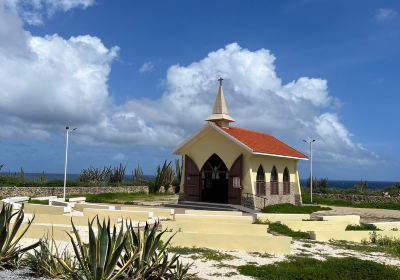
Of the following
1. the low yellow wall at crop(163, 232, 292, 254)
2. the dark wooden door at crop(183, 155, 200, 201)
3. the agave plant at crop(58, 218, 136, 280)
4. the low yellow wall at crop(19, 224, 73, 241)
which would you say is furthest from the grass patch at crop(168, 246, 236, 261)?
the dark wooden door at crop(183, 155, 200, 201)

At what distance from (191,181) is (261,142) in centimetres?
532

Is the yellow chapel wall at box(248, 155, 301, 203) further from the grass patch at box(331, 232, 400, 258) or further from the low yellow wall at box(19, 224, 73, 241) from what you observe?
the low yellow wall at box(19, 224, 73, 241)

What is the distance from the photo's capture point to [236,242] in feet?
43.5

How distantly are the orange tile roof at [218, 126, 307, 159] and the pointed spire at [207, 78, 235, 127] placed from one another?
0.59 metres

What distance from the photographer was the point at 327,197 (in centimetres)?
3894

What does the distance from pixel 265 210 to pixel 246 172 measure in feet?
8.16

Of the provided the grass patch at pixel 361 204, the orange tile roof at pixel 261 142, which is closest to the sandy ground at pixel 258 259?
the orange tile roof at pixel 261 142

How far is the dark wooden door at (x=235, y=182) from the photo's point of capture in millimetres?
25859

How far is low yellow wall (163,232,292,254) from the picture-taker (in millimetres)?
13016

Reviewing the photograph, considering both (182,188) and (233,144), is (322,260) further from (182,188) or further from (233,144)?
(182,188)

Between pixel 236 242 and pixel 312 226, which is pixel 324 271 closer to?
pixel 236 242

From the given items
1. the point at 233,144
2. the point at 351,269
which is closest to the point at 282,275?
the point at 351,269

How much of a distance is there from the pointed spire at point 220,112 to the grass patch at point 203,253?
16004 millimetres

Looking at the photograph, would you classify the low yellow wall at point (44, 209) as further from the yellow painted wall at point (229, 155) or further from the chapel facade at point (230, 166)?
the yellow painted wall at point (229, 155)
